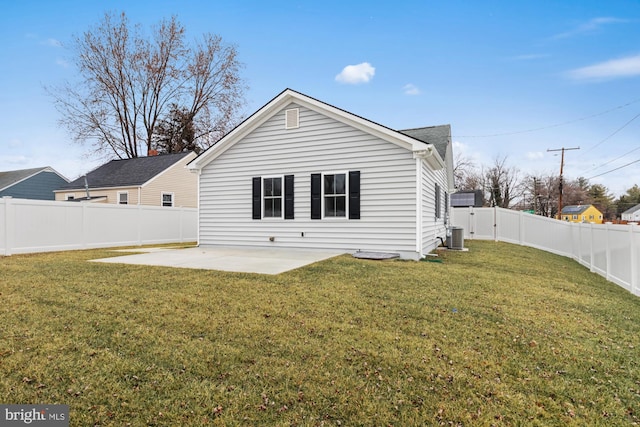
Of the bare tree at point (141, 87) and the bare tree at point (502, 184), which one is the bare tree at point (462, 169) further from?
the bare tree at point (141, 87)

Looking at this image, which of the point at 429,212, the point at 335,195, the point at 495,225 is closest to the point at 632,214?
the point at 495,225

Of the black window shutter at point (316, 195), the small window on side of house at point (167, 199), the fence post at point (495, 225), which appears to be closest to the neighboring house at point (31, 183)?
the small window on side of house at point (167, 199)

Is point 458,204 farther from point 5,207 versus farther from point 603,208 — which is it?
point 603,208

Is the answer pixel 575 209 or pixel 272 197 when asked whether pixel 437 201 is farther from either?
pixel 575 209

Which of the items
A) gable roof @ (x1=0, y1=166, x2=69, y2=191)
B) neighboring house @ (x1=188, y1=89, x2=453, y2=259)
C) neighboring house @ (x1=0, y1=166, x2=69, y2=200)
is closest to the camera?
neighboring house @ (x1=188, y1=89, x2=453, y2=259)

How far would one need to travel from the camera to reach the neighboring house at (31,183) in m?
24.7

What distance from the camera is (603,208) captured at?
203 ft

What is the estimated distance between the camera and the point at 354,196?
30.2 feet

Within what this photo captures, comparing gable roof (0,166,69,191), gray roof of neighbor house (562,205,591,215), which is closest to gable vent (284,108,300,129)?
gable roof (0,166,69,191)

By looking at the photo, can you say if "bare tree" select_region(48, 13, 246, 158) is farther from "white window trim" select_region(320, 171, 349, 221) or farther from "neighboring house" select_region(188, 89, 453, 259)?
"white window trim" select_region(320, 171, 349, 221)

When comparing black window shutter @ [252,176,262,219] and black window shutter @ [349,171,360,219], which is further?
black window shutter @ [252,176,262,219]

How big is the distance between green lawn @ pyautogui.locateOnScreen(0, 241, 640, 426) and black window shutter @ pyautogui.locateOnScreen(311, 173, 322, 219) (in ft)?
13.1

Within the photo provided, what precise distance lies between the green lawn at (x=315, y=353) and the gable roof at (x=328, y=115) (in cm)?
403

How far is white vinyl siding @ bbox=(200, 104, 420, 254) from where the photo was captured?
8844mm
